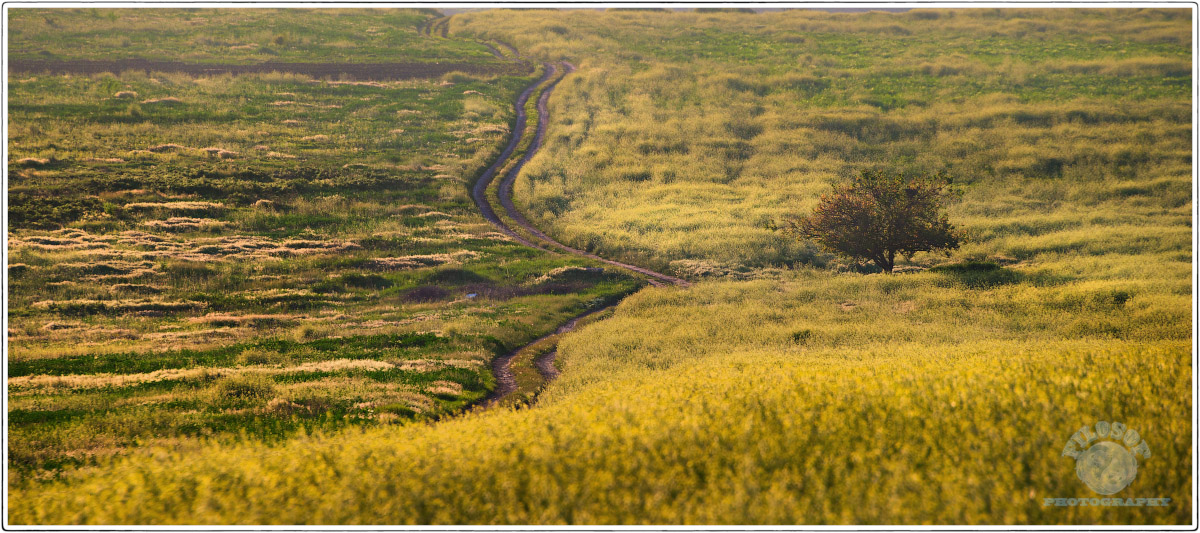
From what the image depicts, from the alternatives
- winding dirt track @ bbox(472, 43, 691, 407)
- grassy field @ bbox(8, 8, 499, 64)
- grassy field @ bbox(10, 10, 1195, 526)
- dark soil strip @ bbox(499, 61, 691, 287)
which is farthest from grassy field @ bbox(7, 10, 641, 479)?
grassy field @ bbox(8, 8, 499, 64)

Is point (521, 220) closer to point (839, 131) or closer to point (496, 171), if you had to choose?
point (496, 171)

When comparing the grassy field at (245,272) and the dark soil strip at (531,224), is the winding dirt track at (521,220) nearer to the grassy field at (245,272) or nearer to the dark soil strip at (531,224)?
the dark soil strip at (531,224)

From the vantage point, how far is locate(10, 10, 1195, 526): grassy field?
947cm

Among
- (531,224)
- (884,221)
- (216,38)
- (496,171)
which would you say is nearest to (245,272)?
(531,224)

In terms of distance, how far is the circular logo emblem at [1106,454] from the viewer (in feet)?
28.9

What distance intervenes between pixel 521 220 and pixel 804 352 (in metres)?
34.1

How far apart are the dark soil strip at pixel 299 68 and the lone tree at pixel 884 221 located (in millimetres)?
77889

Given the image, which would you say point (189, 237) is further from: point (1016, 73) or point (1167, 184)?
point (1016, 73)

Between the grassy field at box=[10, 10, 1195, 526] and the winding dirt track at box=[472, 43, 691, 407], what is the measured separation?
1220 mm

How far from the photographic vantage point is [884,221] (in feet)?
126

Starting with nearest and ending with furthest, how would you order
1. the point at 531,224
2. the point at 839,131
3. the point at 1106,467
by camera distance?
the point at 1106,467 → the point at 531,224 → the point at 839,131

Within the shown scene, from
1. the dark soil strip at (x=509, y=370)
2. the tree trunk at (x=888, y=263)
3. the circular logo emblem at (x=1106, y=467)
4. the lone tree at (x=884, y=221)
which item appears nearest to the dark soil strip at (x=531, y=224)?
the lone tree at (x=884, y=221)
